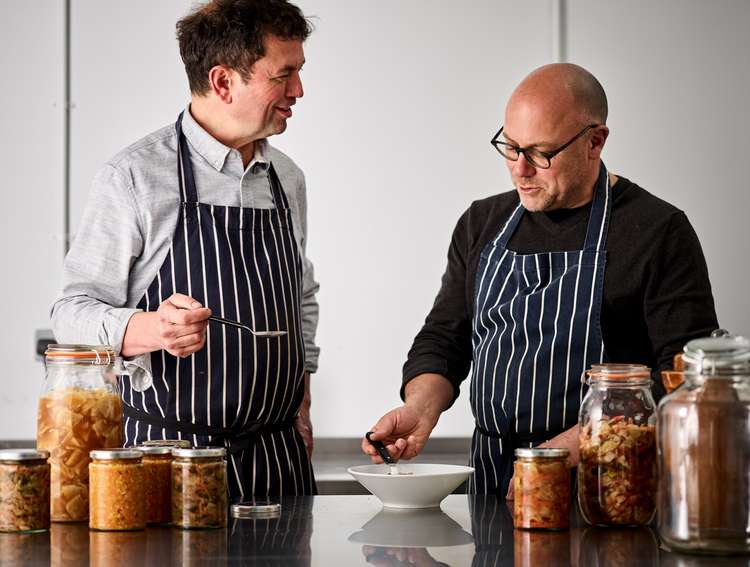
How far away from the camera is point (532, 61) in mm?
3217

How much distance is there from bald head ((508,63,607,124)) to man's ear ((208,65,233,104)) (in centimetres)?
56

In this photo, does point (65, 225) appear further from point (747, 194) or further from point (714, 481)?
point (714, 481)

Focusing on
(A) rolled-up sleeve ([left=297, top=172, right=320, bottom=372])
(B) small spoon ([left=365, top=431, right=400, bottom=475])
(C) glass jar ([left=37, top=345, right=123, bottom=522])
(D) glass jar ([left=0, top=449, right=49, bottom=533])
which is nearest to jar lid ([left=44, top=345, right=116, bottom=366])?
(C) glass jar ([left=37, top=345, right=123, bottom=522])

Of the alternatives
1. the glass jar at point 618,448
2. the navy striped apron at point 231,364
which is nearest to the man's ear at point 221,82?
the navy striped apron at point 231,364

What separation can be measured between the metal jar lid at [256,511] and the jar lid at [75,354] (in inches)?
11.7

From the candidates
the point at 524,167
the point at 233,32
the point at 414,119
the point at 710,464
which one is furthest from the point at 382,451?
the point at 414,119

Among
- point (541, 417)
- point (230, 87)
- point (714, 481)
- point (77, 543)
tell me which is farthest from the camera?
point (230, 87)

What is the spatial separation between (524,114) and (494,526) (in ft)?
2.95

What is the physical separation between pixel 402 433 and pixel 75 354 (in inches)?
28.2

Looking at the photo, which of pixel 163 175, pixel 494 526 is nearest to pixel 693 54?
pixel 163 175

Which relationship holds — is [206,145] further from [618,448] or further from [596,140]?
[618,448]

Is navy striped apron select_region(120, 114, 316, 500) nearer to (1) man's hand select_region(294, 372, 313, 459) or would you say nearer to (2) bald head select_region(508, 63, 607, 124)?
(1) man's hand select_region(294, 372, 313, 459)

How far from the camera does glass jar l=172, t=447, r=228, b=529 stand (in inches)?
52.0

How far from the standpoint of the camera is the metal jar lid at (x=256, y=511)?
146 cm
